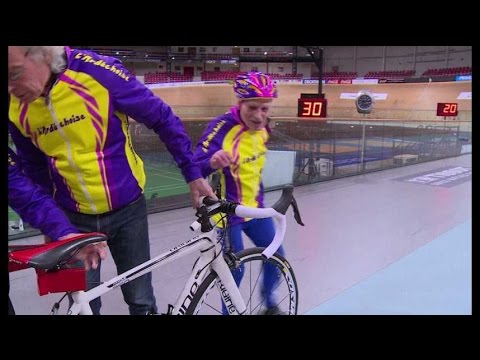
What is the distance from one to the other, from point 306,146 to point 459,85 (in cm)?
518

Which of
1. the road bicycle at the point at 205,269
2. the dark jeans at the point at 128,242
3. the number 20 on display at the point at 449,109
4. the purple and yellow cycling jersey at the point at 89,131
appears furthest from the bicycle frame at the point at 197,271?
the number 20 on display at the point at 449,109

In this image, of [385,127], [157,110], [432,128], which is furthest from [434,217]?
[432,128]

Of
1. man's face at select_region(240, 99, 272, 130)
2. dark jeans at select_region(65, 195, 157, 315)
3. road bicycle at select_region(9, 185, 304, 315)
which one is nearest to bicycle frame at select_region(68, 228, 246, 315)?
road bicycle at select_region(9, 185, 304, 315)

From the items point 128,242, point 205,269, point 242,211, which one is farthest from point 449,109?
point 128,242

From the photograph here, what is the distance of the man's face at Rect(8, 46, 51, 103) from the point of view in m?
1.16

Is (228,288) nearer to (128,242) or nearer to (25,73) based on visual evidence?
(128,242)

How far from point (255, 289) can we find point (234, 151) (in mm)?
695

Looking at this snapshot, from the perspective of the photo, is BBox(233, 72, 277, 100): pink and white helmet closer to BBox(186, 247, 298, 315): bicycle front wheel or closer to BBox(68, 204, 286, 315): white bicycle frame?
BBox(68, 204, 286, 315): white bicycle frame

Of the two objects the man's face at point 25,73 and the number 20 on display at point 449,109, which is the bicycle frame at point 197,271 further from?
the number 20 on display at point 449,109

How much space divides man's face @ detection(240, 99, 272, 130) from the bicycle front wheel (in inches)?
22.4

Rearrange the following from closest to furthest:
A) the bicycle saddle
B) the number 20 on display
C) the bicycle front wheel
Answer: the bicycle saddle, the bicycle front wheel, the number 20 on display

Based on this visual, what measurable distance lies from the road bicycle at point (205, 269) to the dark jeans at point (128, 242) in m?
0.12

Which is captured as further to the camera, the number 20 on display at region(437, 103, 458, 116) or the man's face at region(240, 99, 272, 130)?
the number 20 on display at region(437, 103, 458, 116)
